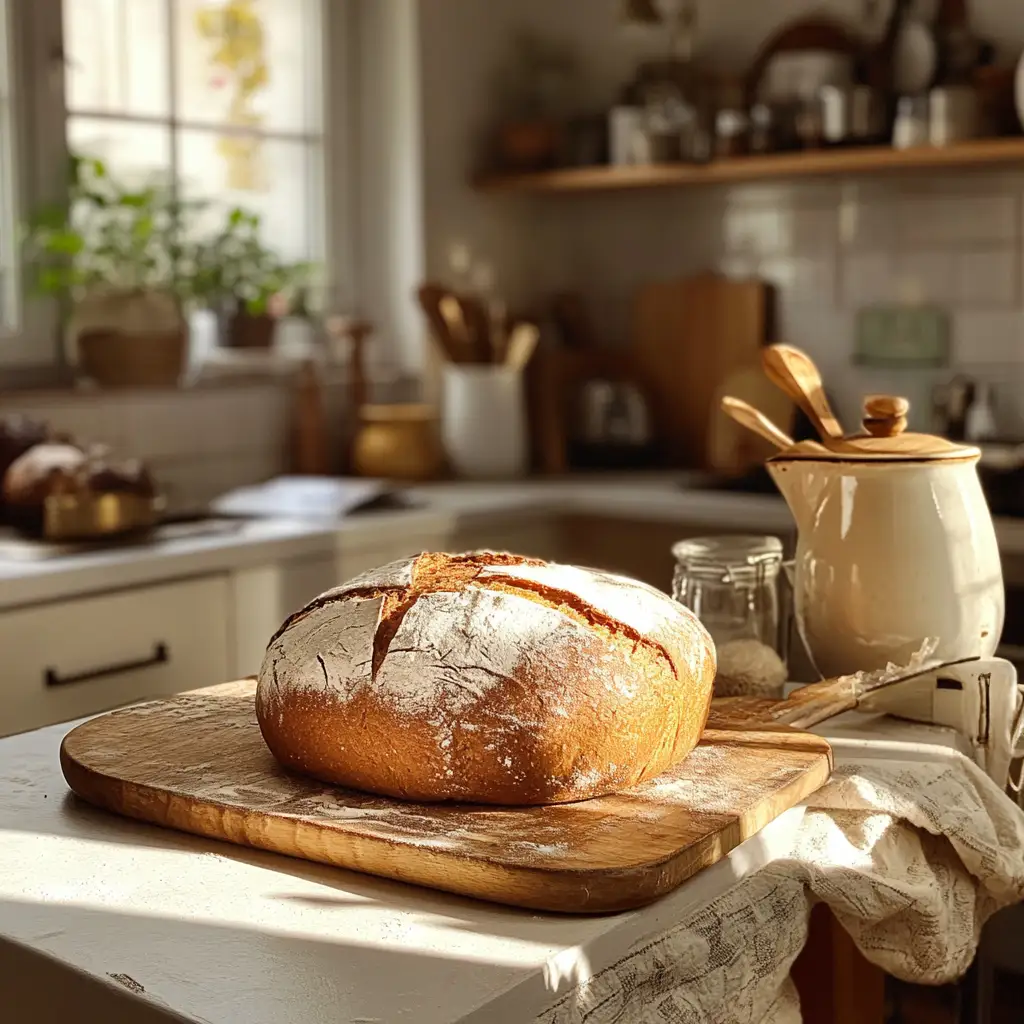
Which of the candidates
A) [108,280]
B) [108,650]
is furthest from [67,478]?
[108,280]

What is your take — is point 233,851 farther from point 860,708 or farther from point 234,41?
point 234,41

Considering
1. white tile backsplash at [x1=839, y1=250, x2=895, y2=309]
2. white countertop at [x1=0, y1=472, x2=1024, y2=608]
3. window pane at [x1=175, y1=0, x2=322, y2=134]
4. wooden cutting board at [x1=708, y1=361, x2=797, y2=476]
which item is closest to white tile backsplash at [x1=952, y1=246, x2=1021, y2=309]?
white tile backsplash at [x1=839, y1=250, x2=895, y2=309]

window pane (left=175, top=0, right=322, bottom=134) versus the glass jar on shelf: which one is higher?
window pane (left=175, top=0, right=322, bottom=134)

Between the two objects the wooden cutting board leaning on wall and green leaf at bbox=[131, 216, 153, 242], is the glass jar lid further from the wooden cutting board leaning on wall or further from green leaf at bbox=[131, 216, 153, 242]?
the wooden cutting board leaning on wall

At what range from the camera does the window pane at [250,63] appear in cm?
315

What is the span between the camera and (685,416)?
3449 mm

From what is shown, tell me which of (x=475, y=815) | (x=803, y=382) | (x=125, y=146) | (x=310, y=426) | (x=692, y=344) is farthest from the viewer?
(x=692, y=344)

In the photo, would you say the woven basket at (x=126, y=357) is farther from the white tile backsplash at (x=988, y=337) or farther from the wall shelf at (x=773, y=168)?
the white tile backsplash at (x=988, y=337)

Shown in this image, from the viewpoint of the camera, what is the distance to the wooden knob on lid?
1.28 metres

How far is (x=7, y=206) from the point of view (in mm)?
2854

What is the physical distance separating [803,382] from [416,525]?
56.9 inches

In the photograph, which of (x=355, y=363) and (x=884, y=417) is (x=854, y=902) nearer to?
(x=884, y=417)

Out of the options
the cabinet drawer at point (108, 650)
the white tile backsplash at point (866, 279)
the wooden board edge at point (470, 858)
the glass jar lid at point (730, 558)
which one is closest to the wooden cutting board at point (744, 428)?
the white tile backsplash at point (866, 279)

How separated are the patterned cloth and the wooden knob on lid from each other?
0.96ft
